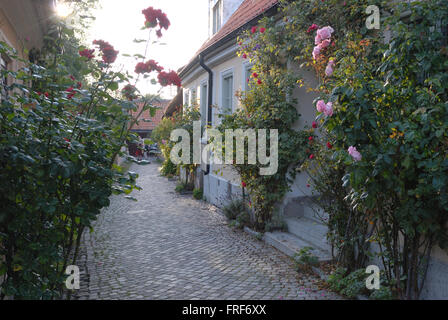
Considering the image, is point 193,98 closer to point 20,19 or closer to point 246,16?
point 246,16

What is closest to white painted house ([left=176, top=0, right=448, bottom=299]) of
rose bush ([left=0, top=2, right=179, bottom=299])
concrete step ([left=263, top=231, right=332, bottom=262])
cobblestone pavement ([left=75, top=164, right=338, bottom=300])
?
concrete step ([left=263, top=231, right=332, bottom=262])

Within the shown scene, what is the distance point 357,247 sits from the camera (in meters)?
4.68

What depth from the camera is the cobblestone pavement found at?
4.45 metres

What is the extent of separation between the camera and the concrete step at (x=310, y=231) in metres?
5.76

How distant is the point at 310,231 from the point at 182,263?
2025 millimetres

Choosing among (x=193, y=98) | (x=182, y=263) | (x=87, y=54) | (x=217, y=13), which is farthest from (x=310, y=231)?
(x=217, y=13)

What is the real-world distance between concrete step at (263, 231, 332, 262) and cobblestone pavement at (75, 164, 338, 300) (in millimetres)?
131

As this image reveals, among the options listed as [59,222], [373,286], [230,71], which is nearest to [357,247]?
[373,286]

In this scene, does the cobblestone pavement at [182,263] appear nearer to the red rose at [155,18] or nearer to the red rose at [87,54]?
the red rose at [87,54]

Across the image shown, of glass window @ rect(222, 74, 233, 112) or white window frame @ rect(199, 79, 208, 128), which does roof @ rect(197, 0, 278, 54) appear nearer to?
glass window @ rect(222, 74, 233, 112)

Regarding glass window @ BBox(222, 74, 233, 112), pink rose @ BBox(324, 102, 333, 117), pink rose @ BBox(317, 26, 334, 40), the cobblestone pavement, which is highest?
glass window @ BBox(222, 74, 233, 112)

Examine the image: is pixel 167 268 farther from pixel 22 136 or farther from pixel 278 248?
pixel 22 136

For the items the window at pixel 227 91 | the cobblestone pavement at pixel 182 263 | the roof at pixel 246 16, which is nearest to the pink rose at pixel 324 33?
the roof at pixel 246 16
